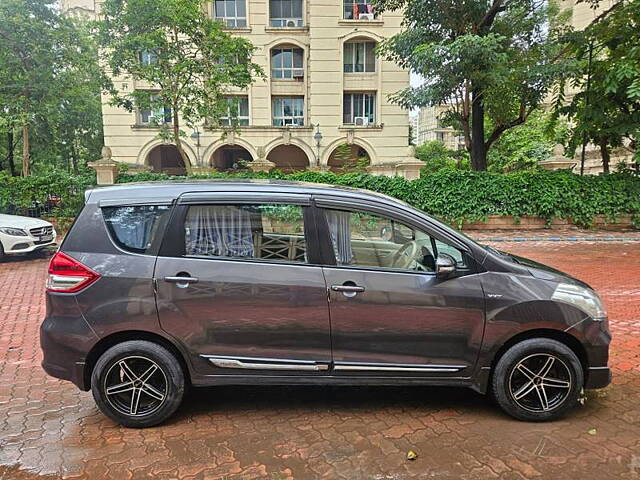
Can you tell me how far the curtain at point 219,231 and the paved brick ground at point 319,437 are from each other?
1.33 m

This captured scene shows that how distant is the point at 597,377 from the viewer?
3289 millimetres

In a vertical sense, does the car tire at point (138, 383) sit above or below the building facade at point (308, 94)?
below

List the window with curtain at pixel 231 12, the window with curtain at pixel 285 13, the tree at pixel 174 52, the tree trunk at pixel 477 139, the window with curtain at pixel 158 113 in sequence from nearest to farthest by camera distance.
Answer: the tree at pixel 174 52 < the window with curtain at pixel 158 113 < the tree trunk at pixel 477 139 < the window with curtain at pixel 231 12 < the window with curtain at pixel 285 13

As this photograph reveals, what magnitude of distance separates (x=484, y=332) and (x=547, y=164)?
1464cm

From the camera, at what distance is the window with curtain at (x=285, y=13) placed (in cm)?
2572

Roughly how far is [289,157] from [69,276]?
25892mm

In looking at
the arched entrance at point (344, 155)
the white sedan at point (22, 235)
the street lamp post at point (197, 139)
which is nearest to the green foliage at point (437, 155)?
the arched entrance at point (344, 155)

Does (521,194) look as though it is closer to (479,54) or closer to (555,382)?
(479,54)

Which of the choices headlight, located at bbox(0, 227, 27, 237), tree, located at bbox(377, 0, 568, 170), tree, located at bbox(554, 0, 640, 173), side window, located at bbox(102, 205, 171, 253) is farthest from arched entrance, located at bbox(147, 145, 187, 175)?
side window, located at bbox(102, 205, 171, 253)

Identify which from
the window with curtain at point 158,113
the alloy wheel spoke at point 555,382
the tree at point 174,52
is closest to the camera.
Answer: the alloy wheel spoke at point 555,382

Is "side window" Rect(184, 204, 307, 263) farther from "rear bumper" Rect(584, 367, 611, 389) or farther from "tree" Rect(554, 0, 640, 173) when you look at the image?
"tree" Rect(554, 0, 640, 173)

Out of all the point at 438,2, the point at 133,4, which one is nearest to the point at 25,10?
the point at 133,4

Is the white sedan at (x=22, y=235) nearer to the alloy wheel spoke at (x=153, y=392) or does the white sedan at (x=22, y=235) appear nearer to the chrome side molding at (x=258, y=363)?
the alloy wheel spoke at (x=153, y=392)

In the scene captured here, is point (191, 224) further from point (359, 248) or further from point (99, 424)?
point (99, 424)
